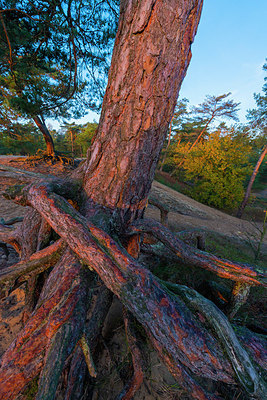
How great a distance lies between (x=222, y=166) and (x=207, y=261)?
12772 millimetres

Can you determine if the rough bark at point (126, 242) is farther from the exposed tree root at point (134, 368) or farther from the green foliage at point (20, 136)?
the green foliage at point (20, 136)

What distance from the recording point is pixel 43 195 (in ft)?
4.00

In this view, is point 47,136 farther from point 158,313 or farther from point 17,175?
point 158,313

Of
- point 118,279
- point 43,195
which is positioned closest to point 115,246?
point 118,279

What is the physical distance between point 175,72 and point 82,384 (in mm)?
2594

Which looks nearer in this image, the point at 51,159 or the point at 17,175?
the point at 17,175

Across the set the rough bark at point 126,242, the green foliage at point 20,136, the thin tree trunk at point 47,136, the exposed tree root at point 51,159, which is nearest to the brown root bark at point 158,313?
the rough bark at point 126,242

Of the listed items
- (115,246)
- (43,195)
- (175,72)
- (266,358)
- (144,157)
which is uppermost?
(175,72)

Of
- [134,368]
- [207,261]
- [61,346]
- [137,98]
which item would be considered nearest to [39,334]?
[61,346]

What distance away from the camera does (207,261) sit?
1418 mm

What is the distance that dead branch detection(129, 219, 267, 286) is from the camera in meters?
1.33

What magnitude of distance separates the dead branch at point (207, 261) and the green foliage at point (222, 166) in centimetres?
1257

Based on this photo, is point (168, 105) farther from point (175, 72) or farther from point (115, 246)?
point (115, 246)

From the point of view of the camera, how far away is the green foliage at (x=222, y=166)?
39.3 ft
